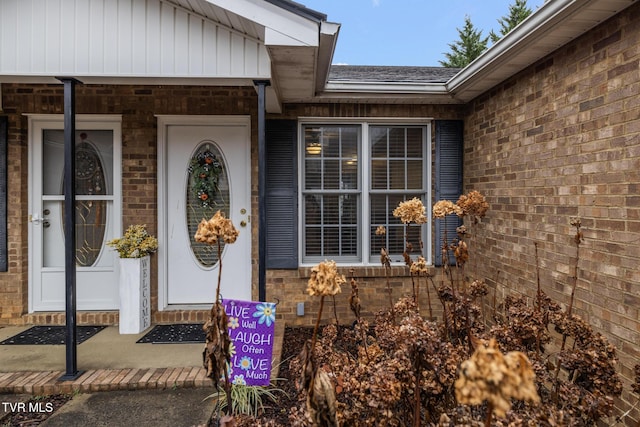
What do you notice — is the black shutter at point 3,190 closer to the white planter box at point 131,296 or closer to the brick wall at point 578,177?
the white planter box at point 131,296

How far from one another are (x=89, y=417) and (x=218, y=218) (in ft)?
6.44

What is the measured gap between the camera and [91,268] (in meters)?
4.12

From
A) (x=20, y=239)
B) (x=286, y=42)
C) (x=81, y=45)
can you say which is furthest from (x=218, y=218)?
(x=20, y=239)

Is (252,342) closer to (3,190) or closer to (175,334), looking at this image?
(175,334)

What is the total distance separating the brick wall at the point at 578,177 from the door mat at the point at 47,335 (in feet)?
13.8

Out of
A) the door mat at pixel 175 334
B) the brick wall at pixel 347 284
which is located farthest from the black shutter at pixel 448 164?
the door mat at pixel 175 334

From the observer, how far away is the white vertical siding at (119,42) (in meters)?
2.82

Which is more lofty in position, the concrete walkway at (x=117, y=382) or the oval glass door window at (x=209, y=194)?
the oval glass door window at (x=209, y=194)

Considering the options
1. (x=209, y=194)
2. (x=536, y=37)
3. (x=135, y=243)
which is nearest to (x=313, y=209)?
(x=209, y=194)

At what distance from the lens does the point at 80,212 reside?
4121 millimetres

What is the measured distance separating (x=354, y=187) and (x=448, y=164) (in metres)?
1.13

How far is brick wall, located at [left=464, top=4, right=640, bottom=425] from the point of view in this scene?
2.20m

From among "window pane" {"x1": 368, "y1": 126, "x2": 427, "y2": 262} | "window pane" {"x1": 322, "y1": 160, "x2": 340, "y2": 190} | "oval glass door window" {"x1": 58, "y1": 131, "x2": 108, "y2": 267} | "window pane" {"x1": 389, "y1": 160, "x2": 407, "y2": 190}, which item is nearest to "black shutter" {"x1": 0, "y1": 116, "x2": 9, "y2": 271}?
"oval glass door window" {"x1": 58, "y1": 131, "x2": 108, "y2": 267}

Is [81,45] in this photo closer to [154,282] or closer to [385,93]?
[154,282]
